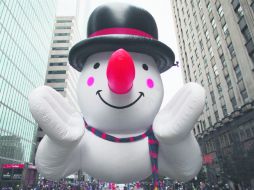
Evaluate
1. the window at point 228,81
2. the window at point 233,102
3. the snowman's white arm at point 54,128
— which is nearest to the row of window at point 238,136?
the window at point 233,102

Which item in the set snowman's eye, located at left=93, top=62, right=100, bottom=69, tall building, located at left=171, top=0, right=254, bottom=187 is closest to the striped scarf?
snowman's eye, located at left=93, top=62, right=100, bottom=69

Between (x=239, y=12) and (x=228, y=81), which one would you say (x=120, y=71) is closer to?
(x=239, y=12)

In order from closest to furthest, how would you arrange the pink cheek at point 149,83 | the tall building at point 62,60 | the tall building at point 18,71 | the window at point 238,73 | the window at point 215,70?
the pink cheek at point 149,83 < the window at point 238,73 < the window at point 215,70 < the tall building at point 18,71 < the tall building at point 62,60

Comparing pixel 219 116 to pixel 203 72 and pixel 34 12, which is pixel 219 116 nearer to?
pixel 203 72

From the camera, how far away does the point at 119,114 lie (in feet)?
11.0

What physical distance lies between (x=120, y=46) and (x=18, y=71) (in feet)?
113

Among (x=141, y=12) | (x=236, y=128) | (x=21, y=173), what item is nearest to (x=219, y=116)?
(x=236, y=128)

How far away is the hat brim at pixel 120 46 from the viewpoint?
3404 mm

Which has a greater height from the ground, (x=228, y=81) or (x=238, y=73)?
(x=228, y=81)

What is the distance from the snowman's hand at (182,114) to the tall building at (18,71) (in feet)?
98.9

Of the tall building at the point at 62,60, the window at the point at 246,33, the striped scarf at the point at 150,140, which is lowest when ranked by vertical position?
the striped scarf at the point at 150,140

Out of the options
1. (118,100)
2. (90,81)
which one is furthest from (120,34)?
(118,100)

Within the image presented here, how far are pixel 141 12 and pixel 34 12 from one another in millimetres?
43265

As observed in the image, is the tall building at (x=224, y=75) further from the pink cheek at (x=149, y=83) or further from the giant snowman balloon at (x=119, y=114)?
the pink cheek at (x=149, y=83)
